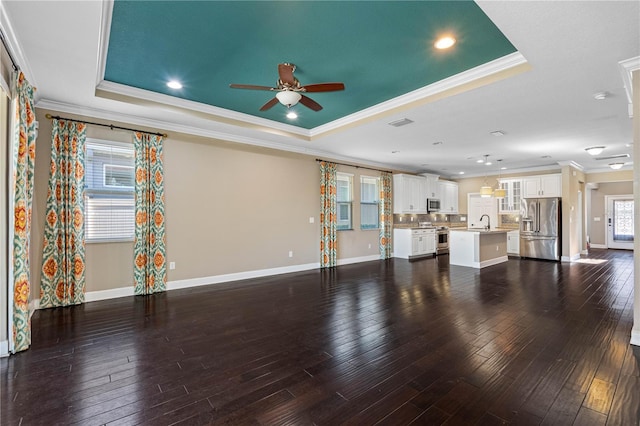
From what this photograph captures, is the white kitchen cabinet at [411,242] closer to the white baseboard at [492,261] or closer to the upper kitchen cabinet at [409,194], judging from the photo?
the upper kitchen cabinet at [409,194]

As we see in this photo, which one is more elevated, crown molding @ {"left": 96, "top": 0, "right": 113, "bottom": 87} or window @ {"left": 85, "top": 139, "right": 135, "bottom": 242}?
crown molding @ {"left": 96, "top": 0, "right": 113, "bottom": 87}

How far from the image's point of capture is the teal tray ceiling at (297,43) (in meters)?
2.45

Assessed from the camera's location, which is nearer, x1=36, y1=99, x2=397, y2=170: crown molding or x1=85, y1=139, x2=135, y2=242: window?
x1=36, y1=99, x2=397, y2=170: crown molding

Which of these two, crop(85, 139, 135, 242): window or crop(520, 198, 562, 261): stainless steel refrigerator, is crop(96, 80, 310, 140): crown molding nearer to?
crop(85, 139, 135, 242): window

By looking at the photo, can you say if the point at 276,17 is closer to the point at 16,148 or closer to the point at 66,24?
the point at 66,24

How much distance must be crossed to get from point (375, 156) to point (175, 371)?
6250mm

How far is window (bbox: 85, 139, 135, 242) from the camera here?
14.3 ft

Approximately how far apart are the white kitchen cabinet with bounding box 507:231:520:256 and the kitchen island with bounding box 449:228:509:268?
1.40m

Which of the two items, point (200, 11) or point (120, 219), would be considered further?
point (120, 219)

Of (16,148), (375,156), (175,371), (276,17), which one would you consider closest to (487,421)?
(175,371)

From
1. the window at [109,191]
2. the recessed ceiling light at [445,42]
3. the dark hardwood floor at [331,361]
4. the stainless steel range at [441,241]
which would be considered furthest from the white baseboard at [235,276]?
the recessed ceiling light at [445,42]

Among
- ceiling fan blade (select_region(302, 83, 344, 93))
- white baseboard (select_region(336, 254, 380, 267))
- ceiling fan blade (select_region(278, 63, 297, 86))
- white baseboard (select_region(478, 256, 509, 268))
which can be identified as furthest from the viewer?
white baseboard (select_region(336, 254, 380, 267))

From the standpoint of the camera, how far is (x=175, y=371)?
7.90 feet

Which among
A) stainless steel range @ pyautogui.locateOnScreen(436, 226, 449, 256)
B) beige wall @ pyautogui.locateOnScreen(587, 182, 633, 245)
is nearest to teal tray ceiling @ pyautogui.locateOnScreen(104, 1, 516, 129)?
stainless steel range @ pyautogui.locateOnScreen(436, 226, 449, 256)
